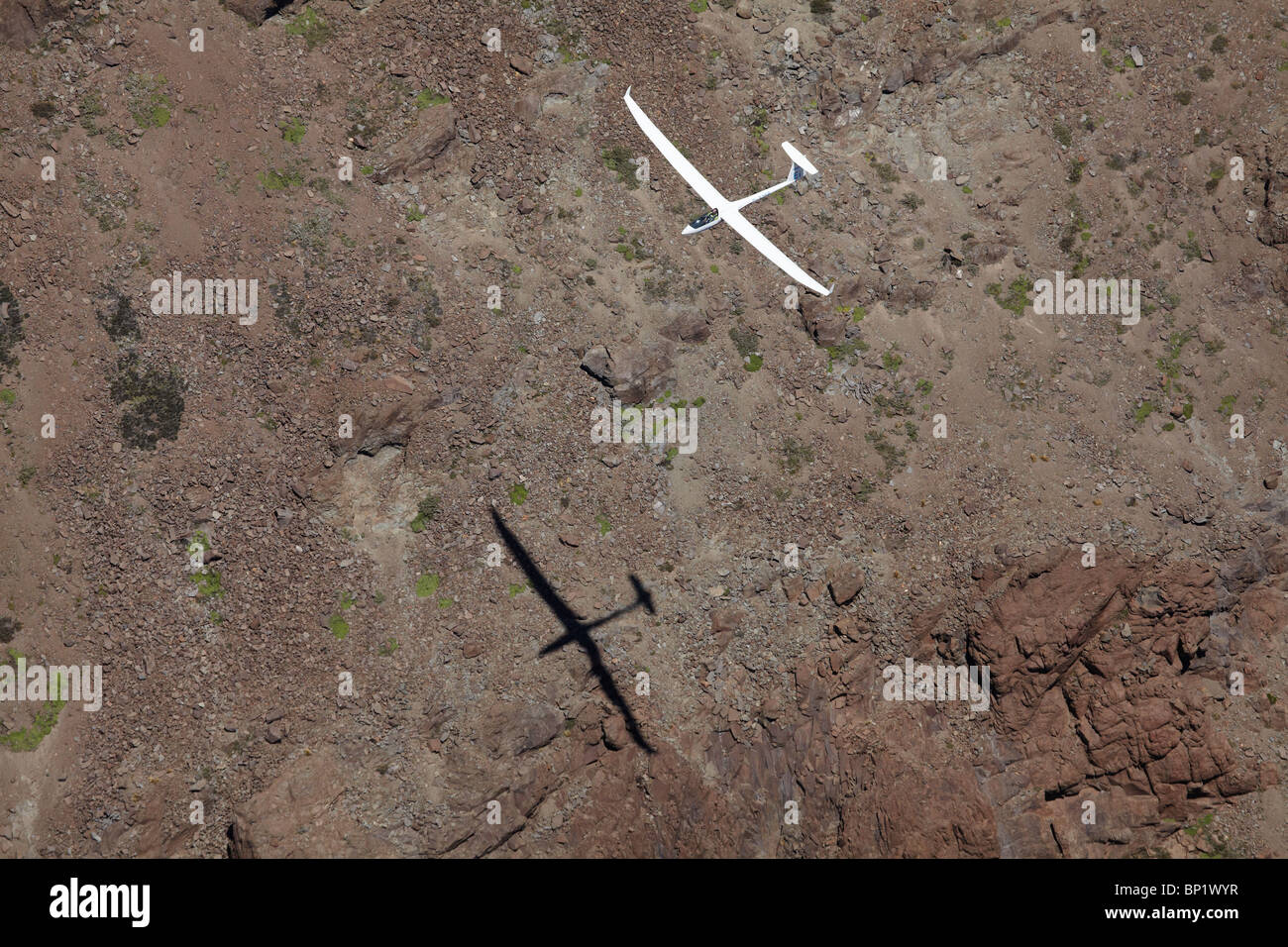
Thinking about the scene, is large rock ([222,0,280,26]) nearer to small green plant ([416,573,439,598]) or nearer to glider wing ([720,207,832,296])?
glider wing ([720,207,832,296])

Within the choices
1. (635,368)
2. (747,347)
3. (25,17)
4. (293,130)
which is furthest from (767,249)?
(25,17)

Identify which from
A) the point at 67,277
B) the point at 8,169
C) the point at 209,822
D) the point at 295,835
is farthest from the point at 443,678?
the point at 8,169

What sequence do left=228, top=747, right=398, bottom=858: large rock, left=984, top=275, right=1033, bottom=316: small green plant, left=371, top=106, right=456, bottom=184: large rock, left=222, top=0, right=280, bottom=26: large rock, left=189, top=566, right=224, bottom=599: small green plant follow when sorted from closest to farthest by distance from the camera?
left=228, top=747, right=398, bottom=858: large rock → left=189, top=566, right=224, bottom=599: small green plant → left=222, top=0, right=280, bottom=26: large rock → left=371, top=106, right=456, bottom=184: large rock → left=984, top=275, right=1033, bottom=316: small green plant

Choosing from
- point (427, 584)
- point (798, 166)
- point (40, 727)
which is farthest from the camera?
point (798, 166)

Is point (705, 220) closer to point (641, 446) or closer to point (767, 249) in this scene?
point (767, 249)

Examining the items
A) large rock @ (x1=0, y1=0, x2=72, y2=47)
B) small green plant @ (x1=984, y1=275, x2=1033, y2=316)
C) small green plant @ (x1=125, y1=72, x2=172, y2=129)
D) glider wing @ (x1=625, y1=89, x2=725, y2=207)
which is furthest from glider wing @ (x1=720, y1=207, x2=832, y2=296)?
large rock @ (x1=0, y1=0, x2=72, y2=47)

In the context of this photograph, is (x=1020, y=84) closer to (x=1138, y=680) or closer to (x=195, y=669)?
(x=1138, y=680)
